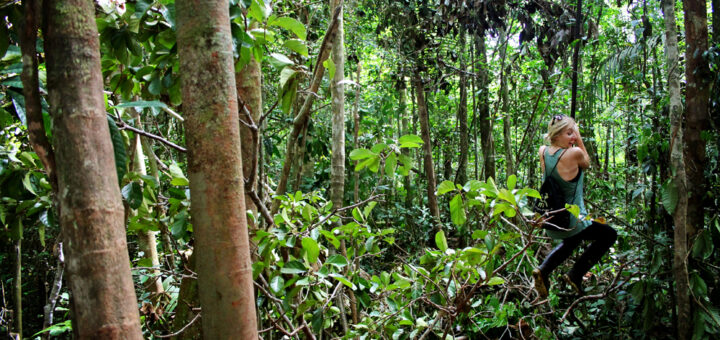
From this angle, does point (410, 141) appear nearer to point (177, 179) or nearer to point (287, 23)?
Result: point (287, 23)

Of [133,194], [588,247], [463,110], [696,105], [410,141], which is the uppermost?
[463,110]

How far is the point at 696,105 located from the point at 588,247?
4.03 feet

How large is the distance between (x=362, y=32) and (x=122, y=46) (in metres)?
5.61

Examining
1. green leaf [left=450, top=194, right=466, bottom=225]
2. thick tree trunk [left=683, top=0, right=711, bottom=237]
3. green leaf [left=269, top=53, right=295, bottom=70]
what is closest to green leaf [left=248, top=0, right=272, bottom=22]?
green leaf [left=269, top=53, right=295, bottom=70]

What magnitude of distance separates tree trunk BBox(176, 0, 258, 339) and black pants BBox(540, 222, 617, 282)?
3016mm

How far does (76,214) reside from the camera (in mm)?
842

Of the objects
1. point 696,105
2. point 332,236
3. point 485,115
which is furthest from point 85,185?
point 485,115

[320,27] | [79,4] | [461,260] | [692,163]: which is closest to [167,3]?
[79,4]

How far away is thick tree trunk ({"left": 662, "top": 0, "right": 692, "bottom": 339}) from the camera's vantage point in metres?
2.97

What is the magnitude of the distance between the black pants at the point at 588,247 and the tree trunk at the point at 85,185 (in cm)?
320

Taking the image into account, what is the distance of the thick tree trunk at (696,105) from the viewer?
3.21 meters

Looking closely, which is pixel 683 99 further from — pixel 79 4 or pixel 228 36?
pixel 79 4

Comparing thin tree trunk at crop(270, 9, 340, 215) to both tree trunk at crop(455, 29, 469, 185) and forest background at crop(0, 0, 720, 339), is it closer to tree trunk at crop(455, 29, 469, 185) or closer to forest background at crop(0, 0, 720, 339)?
forest background at crop(0, 0, 720, 339)

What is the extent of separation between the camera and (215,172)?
0.94 m
